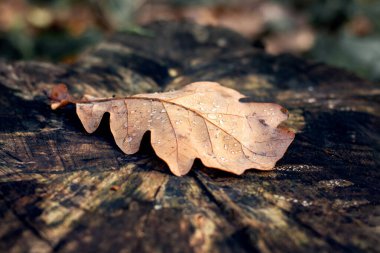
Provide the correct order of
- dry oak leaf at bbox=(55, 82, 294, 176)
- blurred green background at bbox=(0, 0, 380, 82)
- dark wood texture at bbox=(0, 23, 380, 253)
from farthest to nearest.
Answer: blurred green background at bbox=(0, 0, 380, 82) < dry oak leaf at bbox=(55, 82, 294, 176) < dark wood texture at bbox=(0, 23, 380, 253)

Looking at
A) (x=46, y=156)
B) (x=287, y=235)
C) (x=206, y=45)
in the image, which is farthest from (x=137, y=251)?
(x=206, y=45)

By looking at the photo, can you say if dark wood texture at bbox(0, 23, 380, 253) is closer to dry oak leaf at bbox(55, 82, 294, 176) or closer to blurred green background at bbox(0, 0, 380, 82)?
dry oak leaf at bbox(55, 82, 294, 176)

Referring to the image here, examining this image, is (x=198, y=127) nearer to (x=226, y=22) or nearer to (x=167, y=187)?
(x=167, y=187)

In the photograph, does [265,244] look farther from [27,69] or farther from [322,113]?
[27,69]

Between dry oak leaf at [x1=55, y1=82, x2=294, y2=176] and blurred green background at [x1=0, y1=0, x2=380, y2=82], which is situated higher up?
blurred green background at [x1=0, y1=0, x2=380, y2=82]

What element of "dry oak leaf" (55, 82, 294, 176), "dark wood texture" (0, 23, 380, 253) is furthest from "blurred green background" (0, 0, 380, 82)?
"dry oak leaf" (55, 82, 294, 176)

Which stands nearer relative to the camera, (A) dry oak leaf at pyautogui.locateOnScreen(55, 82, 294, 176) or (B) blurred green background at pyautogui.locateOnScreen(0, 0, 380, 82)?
(A) dry oak leaf at pyautogui.locateOnScreen(55, 82, 294, 176)
